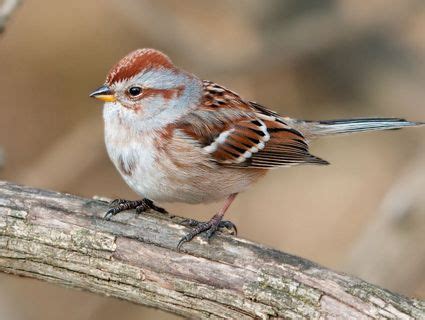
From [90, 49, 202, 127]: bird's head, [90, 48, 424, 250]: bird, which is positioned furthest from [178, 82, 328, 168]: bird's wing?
[90, 49, 202, 127]: bird's head

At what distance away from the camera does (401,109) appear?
24.0 ft

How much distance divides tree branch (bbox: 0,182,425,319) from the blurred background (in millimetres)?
Result: 2207

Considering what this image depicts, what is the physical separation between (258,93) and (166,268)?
3.92 metres

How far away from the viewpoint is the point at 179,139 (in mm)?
4688

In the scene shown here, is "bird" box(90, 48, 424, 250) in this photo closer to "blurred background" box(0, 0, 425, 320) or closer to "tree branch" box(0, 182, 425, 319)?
"tree branch" box(0, 182, 425, 319)

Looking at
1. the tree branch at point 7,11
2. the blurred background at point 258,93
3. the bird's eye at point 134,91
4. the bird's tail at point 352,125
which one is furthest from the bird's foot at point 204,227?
the blurred background at point 258,93

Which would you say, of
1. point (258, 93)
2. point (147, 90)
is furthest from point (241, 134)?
point (258, 93)

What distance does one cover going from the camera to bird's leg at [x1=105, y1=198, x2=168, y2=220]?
434 centimetres

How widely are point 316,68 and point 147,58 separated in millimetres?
3265

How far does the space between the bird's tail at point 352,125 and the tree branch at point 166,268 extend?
5.21ft

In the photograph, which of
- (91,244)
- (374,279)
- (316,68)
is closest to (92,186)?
(316,68)

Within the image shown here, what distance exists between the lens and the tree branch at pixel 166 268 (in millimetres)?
3770

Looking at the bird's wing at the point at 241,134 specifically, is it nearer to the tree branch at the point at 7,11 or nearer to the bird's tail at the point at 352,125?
the bird's tail at the point at 352,125

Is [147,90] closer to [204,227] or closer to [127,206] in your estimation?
[127,206]
